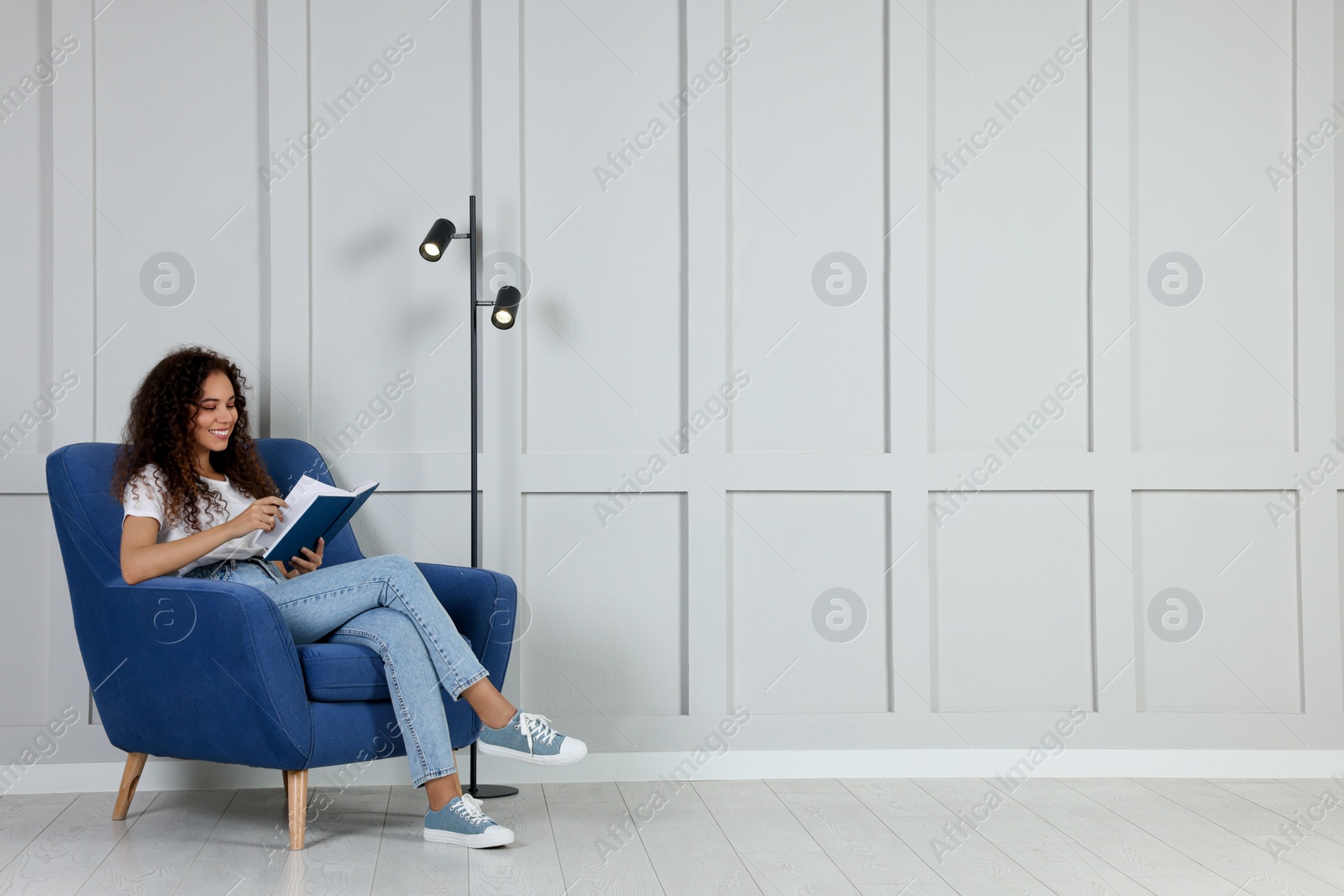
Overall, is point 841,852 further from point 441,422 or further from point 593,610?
point 441,422

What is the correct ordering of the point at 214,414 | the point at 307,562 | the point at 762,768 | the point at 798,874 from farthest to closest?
the point at 762,768 → the point at 307,562 → the point at 214,414 → the point at 798,874

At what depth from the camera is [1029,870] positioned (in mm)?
2014

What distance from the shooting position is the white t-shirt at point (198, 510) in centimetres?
214

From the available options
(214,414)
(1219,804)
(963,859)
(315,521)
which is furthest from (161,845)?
(1219,804)

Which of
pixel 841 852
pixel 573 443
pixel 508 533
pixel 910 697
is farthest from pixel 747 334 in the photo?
pixel 841 852

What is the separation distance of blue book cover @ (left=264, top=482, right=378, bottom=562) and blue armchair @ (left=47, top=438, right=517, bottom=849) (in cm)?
17

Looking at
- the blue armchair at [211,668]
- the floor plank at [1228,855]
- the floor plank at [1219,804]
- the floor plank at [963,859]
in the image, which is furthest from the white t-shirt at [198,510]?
the floor plank at [1219,804]

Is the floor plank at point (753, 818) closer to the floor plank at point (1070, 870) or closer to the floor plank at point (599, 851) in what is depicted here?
the floor plank at point (599, 851)

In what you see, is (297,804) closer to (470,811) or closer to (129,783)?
(470,811)

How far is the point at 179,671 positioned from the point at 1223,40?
3.37 m

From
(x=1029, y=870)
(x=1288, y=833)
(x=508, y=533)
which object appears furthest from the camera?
(x=508, y=533)

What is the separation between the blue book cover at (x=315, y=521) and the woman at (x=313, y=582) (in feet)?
0.18

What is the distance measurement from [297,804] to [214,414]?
37.0 inches

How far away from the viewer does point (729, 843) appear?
2.20m
